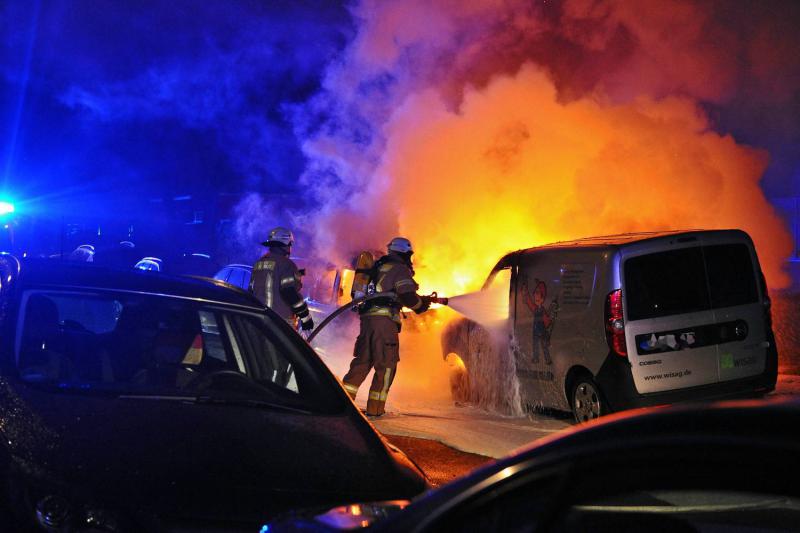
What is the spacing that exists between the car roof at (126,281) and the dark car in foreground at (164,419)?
1 cm

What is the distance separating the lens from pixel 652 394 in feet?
25.3

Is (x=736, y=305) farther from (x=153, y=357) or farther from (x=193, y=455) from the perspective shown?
(x=193, y=455)

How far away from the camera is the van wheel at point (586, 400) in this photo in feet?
26.4

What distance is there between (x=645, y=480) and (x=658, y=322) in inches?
244

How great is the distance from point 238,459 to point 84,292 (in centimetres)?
123

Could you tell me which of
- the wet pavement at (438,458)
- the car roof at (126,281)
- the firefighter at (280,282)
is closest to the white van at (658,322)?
the wet pavement at (438,458)

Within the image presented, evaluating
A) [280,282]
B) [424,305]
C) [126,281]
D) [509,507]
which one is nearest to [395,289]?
[424,305]

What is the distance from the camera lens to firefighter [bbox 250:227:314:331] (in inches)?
381

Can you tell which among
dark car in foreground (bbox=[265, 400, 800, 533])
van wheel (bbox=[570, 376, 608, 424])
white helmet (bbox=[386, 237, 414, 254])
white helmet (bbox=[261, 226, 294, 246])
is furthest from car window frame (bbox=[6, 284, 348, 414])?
white helmet (bbox=[261, 226, 294, 246])

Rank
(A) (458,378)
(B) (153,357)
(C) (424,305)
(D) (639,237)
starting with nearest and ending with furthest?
(B) (153,357) < (D) (639,237) < (C) (424,305) < (A) (458,378)

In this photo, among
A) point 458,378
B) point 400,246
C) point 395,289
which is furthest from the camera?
point 458,378

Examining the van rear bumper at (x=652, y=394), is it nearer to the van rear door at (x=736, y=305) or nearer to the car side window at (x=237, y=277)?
the van rear door at (x=736, y=305)

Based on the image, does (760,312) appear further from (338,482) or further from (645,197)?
(645,197)

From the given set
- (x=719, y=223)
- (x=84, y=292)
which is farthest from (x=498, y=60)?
(x=84, y=292)
